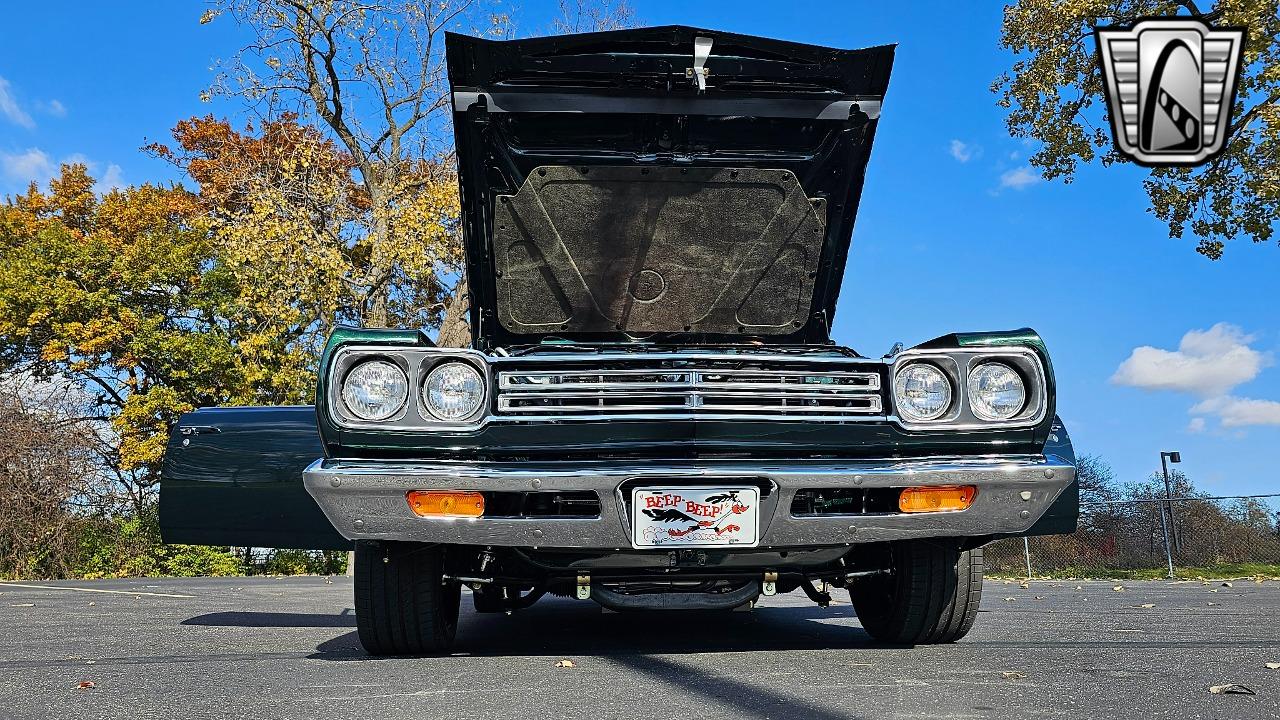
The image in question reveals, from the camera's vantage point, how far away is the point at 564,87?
4285 mm

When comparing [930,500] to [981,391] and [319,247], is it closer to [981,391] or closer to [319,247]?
[981,391]

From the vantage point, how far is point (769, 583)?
365cm

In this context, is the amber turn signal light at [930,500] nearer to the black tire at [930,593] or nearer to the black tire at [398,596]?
the black tire at [930,593]

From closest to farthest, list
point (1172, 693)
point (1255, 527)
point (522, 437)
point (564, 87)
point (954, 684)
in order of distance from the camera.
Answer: point (1172, 693) → point (954, 684) → point (522, 437) → point (564, 87) → point (1255, 527)

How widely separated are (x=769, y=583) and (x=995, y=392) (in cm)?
104

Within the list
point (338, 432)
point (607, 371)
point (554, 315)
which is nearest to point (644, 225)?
point (554, 315)

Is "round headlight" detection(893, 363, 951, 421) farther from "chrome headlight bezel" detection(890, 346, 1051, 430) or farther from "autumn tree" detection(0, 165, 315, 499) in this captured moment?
"autumn tree" detection(0, 165, 315, 499)

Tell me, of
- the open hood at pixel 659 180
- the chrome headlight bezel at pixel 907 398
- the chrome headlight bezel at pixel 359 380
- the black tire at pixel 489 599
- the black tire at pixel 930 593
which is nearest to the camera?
the chrome headlight bezel at pixel 359 380

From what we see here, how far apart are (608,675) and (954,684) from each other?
A: 3.40ft

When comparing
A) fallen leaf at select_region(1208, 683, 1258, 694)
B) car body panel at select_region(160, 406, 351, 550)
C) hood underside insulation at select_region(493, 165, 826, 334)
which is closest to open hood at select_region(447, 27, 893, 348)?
hood underside insulation at select_region(493, 165, 826, 334)

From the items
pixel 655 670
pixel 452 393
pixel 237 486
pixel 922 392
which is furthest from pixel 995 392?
pixel 237 486

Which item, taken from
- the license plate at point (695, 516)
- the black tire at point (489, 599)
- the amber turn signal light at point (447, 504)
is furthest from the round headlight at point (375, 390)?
the black tire at point (489, 599)

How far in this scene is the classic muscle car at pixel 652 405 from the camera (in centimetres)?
312

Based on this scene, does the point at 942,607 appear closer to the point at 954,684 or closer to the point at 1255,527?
the point at 954,684
